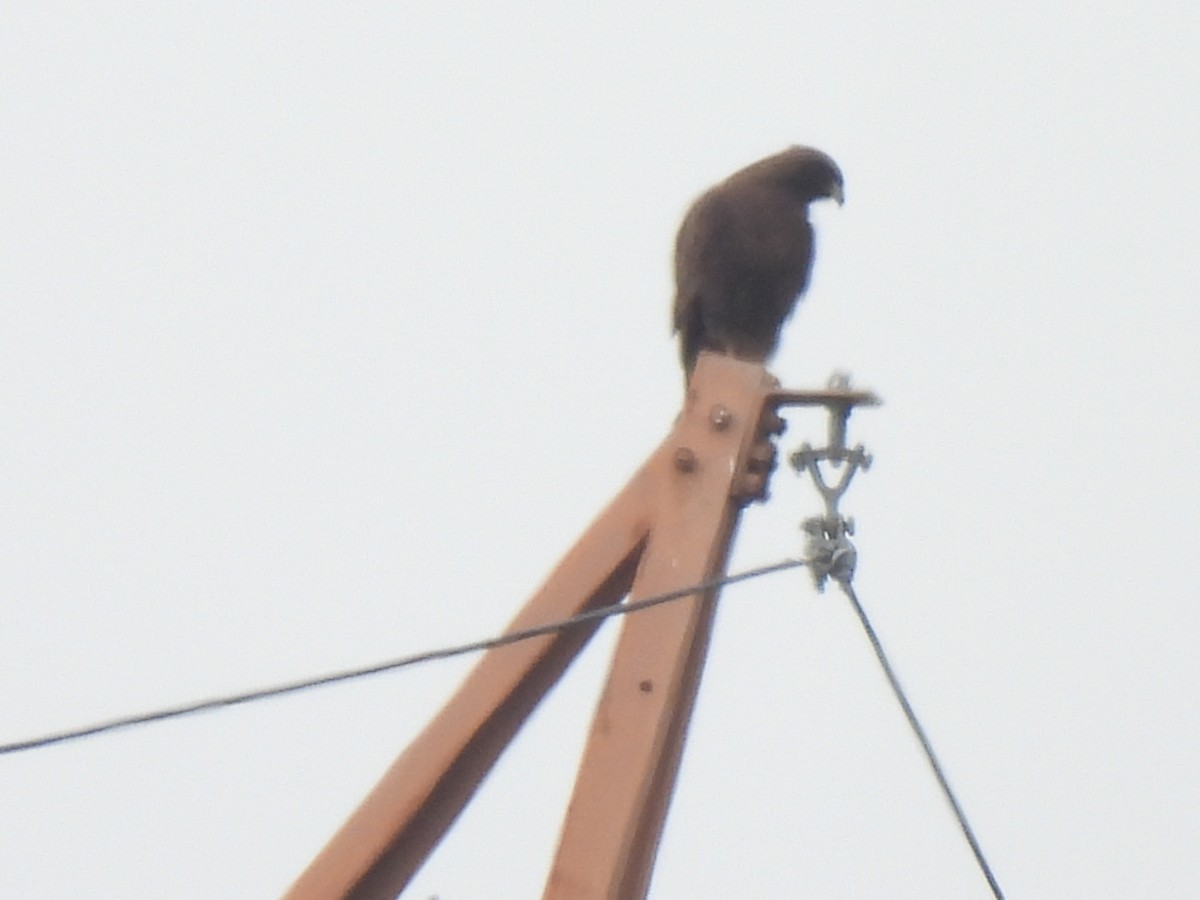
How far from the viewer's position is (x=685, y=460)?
9.89ft

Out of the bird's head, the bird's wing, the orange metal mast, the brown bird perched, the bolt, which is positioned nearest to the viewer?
the orange metal mast

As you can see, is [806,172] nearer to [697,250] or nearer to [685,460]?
[697,250]

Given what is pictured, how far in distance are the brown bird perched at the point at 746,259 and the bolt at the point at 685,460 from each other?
1.90 m

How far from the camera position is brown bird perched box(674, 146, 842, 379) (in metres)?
5.12

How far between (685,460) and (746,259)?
2581 millimetres

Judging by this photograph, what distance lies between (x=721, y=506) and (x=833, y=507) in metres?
0.24

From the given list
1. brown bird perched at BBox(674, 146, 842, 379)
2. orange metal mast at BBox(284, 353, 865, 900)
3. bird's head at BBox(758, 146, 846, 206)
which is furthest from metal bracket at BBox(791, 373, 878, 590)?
bird's head at BBox(758, 146, 846, 206)

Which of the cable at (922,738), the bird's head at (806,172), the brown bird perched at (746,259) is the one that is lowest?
the cable at (922,738)

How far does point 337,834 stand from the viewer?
116 inches

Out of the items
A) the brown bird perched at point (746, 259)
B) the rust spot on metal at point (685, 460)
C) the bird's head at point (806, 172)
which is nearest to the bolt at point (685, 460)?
the rust spot on metal at point (685, 460)

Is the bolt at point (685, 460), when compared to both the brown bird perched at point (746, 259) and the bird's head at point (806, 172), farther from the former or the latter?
the bird's head at point (806, 172)

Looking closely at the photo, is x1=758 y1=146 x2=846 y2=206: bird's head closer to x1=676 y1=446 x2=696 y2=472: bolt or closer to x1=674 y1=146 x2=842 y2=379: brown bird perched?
x1=674 y1=146 x2=842 y2=379: brown bird perched

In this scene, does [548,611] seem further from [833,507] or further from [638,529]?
[833,507]

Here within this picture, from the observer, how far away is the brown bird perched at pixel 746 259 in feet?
16.8
